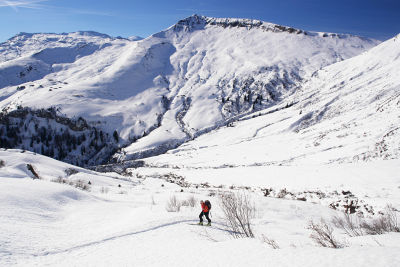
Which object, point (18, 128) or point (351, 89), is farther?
point (18, 128)

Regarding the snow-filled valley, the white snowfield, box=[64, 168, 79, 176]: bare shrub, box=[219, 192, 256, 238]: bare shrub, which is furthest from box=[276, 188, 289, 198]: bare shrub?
box=[64, 168, 79, 176]: bare shrub

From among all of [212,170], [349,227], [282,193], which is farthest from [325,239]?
[212,170]

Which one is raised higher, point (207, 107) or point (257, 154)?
point (207, 107)

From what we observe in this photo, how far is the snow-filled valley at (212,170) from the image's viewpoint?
351 inches

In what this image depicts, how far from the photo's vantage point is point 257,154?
70250 millimetres

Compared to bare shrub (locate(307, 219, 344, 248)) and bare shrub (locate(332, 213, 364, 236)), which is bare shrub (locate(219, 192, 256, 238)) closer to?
bare shrub (locate(307, 219, 344, 248))

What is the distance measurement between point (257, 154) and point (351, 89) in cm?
5572

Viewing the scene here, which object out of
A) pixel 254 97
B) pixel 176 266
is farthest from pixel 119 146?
pixel 176 266

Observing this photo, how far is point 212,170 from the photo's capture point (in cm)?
5800

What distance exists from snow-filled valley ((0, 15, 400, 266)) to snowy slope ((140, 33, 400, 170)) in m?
0.59

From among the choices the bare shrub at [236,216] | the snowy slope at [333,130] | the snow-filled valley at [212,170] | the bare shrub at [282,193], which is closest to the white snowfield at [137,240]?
the snow-filled valley at [212,170]

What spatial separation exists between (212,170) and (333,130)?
33833 millimetres

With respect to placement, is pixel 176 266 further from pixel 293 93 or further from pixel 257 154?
pixel 293 93

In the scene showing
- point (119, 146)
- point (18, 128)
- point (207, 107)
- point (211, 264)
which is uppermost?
point (207, 107)
